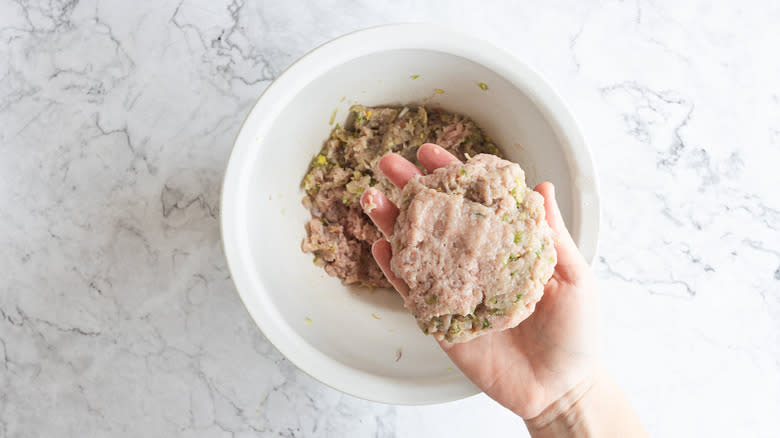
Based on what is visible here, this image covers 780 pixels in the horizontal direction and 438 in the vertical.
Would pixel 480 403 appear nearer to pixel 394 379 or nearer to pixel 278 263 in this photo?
pixel 394 379

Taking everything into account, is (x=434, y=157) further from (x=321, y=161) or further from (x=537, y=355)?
(x=537, y=355)

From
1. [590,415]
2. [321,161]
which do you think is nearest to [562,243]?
[590,415]

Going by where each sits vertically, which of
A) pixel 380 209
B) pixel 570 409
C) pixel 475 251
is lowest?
pixel 570 409

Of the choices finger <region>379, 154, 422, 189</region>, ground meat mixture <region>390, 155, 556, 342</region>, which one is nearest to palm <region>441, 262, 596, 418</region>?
ground meat mixture <region>390, 155, 556, 342</region>

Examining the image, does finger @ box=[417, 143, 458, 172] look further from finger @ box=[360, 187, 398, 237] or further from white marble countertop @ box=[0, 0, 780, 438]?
white marble countertop @ box=[0, 0, 780, 438]

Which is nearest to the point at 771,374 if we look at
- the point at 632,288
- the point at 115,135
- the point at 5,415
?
the point at 632,288

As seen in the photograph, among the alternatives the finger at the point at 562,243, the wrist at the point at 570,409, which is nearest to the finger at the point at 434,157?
the finger at the point at 562,243
